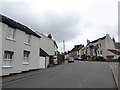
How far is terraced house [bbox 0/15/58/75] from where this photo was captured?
16.4 meters

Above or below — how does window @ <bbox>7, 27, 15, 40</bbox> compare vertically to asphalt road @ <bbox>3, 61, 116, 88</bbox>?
above

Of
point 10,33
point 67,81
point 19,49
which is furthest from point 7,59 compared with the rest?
point 67,81

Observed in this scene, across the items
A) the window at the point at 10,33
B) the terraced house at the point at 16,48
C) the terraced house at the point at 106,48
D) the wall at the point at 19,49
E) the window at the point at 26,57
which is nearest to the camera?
the terraced house at the point at 16,48

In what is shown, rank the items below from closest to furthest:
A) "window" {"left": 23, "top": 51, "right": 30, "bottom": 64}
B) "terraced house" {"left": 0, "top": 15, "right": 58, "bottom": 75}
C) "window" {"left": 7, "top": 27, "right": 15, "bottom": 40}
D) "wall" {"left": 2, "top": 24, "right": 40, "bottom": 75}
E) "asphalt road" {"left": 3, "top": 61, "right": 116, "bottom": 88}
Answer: "asphalt road" {"left": 3, "top": 61, "right": 116, "bottom": 88} < "terraced house" {"left": 0, "top": 15, "right": 58, "bottom": 75} < "wall" {"left": 2, "top": 24, "right": 40, "bottom": 75} < "window" {"left": 7, "top": 27, "right": 15, "bottom": 40} < "window" {"left": 23, "top": 51, "right": 30, "bottom": 64}

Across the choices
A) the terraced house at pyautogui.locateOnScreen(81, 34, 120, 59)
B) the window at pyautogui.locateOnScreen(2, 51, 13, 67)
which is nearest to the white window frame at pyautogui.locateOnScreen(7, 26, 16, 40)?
Result: the window at pyautogui.locateOnScreen(2, 51, 13, 67)

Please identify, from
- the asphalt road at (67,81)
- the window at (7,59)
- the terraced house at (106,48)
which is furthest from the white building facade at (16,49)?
the terraced house at (106,48)

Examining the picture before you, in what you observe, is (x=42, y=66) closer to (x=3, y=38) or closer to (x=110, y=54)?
(x=3, y=38)

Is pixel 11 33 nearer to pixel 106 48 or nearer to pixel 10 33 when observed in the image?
pixel 10 33

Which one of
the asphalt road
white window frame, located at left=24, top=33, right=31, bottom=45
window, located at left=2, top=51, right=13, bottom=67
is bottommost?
the asphalt road

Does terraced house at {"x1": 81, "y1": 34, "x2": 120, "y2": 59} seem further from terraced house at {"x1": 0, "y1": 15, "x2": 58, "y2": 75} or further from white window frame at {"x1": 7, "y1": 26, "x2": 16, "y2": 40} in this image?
white window frame at {"x1": 7, "y1": 26, "x2": 16, "y2": 40}

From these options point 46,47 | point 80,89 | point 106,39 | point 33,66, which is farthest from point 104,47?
point 80,89

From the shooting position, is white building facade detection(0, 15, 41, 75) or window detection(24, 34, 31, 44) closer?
white building facade detection(0, 15, 41, 75)

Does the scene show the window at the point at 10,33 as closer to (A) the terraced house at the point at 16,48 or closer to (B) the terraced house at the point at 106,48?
(A) the terraced house at the point at 16,48

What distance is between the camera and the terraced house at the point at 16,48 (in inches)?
647
